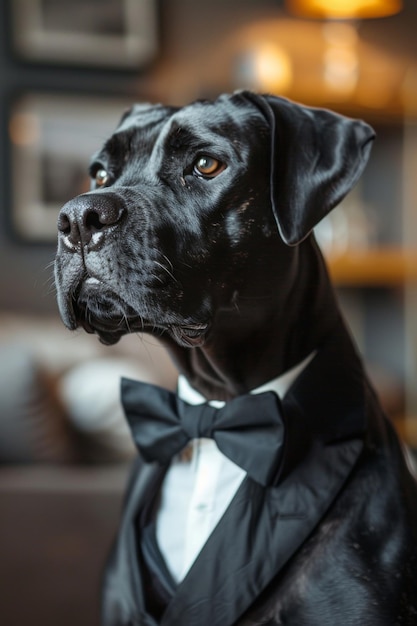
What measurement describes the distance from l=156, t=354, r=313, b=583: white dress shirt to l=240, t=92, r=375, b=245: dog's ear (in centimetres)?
19

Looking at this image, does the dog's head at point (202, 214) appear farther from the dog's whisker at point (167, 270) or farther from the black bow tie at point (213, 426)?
the black bow tie at point (213, 426)

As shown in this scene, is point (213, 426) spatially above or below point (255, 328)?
below

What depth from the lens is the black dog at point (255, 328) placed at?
0.86m

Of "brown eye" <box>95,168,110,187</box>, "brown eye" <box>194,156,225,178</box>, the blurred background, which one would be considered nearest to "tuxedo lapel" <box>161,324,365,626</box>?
"brown eye" <box>194,156,225,178</box>

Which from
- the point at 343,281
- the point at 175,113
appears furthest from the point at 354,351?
the point at 343,281

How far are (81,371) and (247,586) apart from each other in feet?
3.48

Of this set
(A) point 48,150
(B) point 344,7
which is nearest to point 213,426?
(B) point 344,7

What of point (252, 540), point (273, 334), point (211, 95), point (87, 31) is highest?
point (273, 334)

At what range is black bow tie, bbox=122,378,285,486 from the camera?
0.91 metres

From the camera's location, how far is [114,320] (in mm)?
887

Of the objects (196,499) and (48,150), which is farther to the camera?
(48,150)

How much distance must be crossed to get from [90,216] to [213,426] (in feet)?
0.97

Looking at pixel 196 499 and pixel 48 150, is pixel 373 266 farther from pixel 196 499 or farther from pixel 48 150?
pixel 196 499

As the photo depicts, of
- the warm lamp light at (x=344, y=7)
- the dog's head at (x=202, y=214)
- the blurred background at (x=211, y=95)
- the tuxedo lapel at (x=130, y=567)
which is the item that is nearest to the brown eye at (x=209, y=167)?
the dog's head at (x=202, y=214)
